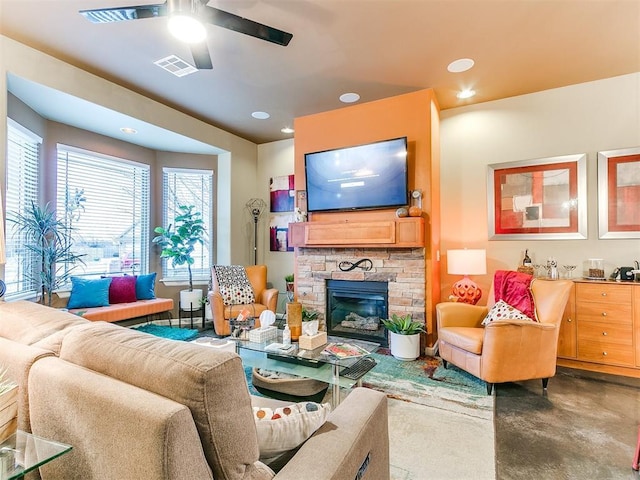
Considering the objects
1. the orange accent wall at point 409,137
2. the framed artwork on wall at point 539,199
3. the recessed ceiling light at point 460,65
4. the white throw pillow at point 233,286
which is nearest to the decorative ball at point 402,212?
the orange accent wall at point 409,137

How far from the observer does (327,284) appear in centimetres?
407

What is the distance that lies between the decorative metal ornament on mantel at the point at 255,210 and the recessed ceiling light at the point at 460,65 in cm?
345

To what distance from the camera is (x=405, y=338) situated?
Result: 3.28 meters

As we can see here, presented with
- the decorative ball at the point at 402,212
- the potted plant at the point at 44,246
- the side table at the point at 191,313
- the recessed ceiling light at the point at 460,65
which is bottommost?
the side table at the point at 191,313

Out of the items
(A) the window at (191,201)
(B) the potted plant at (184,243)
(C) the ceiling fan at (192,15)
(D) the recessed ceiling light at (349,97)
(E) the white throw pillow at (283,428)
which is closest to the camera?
(E) the white throw pillow at (283,428)

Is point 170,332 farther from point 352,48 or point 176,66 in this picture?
point 352,48

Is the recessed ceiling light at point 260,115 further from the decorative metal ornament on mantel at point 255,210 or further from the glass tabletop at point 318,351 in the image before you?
the glass tabletop at point 318,351

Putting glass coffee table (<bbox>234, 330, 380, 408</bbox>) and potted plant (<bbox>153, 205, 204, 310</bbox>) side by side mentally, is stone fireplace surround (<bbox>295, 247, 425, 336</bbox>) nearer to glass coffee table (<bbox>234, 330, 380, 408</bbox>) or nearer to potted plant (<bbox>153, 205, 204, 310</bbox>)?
glass coffee table (<bbox>234, 330, 380, 408</bbox>)

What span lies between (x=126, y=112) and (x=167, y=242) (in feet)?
6.13

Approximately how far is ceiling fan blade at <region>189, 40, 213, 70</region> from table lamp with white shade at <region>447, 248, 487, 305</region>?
119 inches

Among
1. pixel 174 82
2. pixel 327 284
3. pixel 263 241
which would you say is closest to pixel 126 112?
pixel 174 82

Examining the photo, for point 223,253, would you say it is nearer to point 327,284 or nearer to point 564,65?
point 327,284

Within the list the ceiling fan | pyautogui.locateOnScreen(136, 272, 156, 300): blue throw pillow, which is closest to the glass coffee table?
the ceiling fan

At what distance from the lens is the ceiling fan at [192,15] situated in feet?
6.08
